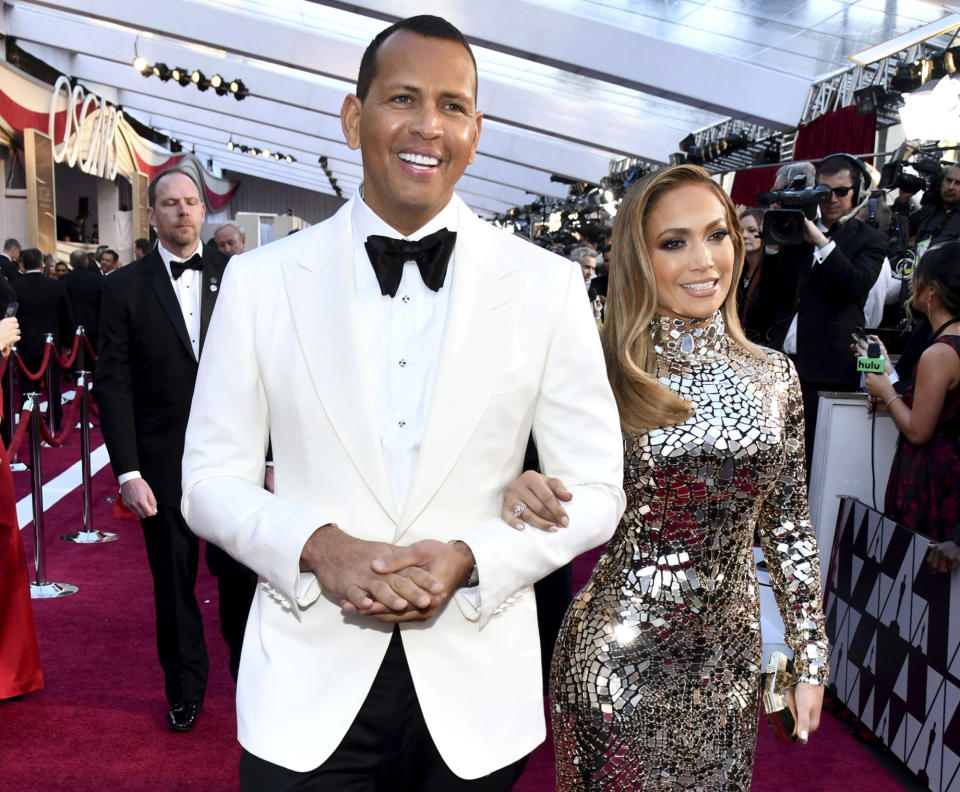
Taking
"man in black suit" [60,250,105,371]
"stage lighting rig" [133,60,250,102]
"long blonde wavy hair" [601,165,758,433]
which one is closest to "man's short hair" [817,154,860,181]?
"long blonde wavy hair" [601,165,758,433]

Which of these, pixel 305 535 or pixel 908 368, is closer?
pixel 305 535

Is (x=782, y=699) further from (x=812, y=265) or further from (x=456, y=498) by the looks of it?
(x=812, y=265)

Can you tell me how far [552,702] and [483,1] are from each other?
9.75 m

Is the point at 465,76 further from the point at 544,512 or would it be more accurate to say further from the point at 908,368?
the point at 908,368

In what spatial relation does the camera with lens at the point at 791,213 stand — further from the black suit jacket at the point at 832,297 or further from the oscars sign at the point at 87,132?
the oscars sign at the point at 87,132

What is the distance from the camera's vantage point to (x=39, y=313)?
9.20 m

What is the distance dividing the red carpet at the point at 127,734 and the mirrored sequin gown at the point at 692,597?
4.48ft

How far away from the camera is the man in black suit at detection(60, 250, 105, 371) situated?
10445 mm

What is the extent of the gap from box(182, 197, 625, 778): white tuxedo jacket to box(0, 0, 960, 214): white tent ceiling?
841cm

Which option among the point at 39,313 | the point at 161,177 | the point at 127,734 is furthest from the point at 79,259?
the point at 127,734

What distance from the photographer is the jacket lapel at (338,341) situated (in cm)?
139

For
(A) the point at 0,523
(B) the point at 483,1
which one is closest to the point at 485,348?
(A) the point at 0,523

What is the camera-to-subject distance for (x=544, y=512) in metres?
1.34

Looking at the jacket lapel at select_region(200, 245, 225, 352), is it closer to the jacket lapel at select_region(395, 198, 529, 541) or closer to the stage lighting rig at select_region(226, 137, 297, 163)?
the jacket lapel at select_region(395, 198, 529, 541)
